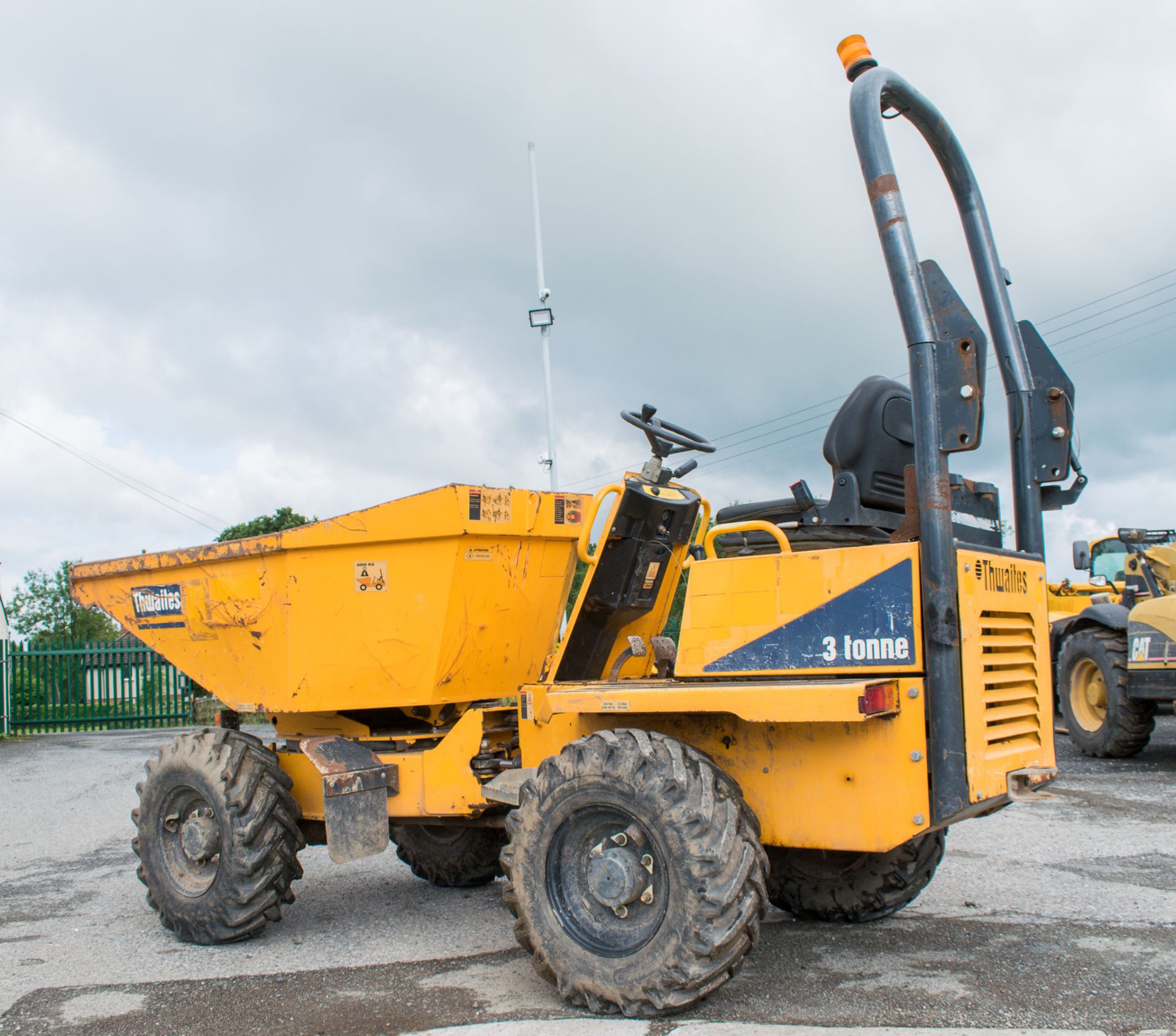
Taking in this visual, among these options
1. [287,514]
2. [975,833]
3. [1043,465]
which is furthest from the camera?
[287,514]

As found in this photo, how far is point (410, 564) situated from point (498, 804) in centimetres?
114

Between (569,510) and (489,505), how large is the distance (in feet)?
1.67

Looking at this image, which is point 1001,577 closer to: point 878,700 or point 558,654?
point 878,700

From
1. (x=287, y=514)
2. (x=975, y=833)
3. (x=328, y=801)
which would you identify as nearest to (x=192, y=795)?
(x=328, y=801)

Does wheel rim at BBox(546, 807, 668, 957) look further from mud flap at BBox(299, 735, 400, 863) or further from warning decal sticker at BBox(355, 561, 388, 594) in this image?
warning decal sticker at BBox(355, 561, 388, 594)

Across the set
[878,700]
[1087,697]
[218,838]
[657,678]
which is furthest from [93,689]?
[878,700]

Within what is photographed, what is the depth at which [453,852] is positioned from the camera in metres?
5.83

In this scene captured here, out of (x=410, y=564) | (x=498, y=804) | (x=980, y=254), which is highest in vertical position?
(x=980, y=254)

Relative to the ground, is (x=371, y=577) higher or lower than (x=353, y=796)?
higher

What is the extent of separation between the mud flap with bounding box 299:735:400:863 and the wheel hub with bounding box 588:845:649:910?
1354 mm

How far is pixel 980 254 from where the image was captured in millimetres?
4336

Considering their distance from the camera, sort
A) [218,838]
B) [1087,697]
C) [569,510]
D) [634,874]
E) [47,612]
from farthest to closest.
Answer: [47,612] < [1087,697] < [569,510] < [218,838] < [634,874]

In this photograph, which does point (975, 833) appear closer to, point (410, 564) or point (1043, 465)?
point (1043, 465)

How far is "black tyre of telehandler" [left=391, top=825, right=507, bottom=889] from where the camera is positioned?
5816 millimetres
